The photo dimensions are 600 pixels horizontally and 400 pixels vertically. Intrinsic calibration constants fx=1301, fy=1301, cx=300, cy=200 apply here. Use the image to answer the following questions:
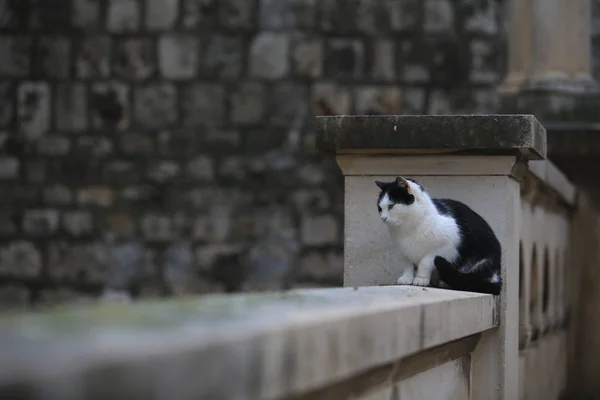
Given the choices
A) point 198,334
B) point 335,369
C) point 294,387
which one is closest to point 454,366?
point 335,369

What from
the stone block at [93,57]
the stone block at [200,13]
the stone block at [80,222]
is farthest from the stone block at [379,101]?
the stone block at [80,222]

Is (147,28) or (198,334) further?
(147,28)

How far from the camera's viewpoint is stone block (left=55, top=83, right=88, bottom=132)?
9156 mm

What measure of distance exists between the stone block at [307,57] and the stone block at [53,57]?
1.62 metres

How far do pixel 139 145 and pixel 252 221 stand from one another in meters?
0.96

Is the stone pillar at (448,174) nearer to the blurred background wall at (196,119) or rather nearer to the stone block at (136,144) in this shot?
the blurred background wall at (196,119)

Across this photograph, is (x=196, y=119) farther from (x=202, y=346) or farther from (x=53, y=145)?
(x=202, y=346)

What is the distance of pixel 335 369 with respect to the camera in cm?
216

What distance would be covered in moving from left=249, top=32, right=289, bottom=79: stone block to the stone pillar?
185 inches

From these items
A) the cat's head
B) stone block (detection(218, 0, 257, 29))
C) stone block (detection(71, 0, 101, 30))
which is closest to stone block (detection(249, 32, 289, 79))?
stone block (detection(218, 0, 257, 29))

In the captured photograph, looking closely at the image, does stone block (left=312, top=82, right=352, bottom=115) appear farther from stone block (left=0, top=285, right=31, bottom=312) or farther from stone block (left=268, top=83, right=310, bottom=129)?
stone block (left=0, top=285, right=31, bottom=312)

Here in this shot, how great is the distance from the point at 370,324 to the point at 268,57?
679cm

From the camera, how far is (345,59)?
29.6 ft

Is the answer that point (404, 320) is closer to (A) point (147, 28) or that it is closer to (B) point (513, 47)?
(B) point (513, 47)
